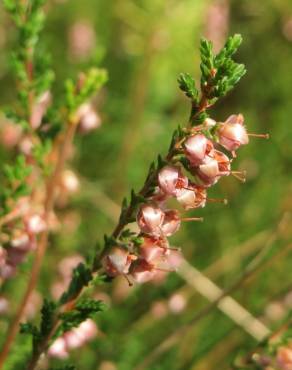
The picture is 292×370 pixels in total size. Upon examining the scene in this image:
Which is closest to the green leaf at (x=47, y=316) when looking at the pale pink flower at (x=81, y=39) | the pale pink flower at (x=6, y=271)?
the pale pink flower at (x=6, y=271)

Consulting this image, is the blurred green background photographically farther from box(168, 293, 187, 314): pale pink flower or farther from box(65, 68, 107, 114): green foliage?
box(65, 68, 107, 114): green foliage

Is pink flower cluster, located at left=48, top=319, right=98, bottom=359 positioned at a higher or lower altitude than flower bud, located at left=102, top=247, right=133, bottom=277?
higher

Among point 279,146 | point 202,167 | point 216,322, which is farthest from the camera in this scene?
point 279,146

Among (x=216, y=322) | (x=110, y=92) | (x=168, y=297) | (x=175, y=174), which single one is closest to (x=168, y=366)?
(x=168, y=297)

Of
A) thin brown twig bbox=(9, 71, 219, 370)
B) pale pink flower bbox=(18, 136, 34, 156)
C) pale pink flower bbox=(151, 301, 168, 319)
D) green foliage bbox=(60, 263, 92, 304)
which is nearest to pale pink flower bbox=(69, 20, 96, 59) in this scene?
pale pink flower bbox=(151, 301, 168, 319)

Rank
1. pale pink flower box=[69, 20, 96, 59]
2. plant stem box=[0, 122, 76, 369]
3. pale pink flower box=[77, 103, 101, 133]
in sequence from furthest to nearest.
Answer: pale pink flower box=[69, 20, 96, 59], pale pink flower box=[77, 103, 101, 133], plant stem box=[0, 122, 76, 369]

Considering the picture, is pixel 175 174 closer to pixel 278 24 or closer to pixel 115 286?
pixel 115 286

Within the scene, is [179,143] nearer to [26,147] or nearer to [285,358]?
[285,358]
